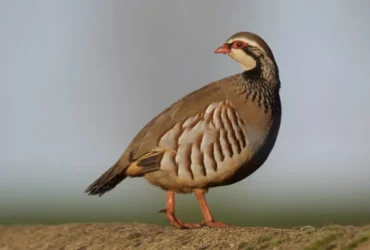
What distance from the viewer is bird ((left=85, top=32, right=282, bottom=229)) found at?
10305mm

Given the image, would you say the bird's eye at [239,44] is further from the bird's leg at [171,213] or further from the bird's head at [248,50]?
the bird's leg at [171,213]

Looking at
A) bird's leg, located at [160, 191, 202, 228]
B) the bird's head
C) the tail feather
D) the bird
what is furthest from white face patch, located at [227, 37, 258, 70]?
the tail feather

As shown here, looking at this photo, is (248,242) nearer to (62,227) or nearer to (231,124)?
(231,124)

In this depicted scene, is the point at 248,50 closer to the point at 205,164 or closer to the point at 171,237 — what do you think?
the point at 205,164

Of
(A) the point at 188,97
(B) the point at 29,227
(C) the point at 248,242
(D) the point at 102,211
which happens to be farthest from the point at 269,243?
(D) the point at 102,211

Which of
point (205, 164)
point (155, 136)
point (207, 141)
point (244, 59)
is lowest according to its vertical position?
point (205, 164)

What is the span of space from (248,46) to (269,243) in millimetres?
3120

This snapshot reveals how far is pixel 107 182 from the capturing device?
10812 millimetres

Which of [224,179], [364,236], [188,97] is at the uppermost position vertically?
[188,97]

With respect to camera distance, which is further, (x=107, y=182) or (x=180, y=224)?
(x=107, y=182)

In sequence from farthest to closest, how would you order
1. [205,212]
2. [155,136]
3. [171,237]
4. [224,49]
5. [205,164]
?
1. [224,49]
2. [155,136]
3. [205,212]
4. [205,164]
5. [171,237]

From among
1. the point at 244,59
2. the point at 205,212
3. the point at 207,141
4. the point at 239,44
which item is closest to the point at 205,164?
the point at 207,141

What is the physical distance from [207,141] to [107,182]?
1125mm

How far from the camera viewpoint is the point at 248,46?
11.0 m
